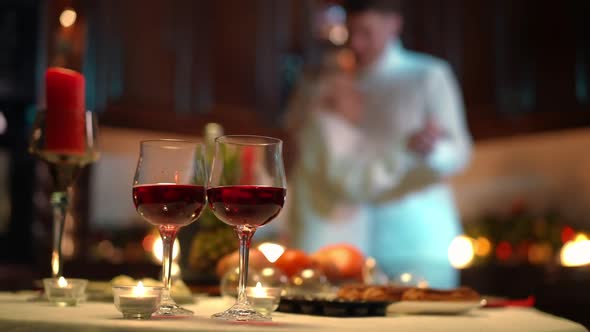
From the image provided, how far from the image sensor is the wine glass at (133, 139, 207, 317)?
972 millimetres

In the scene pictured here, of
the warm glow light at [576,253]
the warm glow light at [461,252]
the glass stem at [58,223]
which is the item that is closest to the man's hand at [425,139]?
the warm glow light at [461,252]

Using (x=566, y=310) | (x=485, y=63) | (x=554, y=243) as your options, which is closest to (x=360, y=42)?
(x=485, y=63)

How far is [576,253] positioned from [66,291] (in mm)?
2577

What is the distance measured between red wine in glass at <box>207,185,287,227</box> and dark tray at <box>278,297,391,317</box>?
143mm

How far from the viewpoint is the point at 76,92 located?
4.14ft

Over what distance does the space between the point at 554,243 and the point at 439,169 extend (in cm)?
108

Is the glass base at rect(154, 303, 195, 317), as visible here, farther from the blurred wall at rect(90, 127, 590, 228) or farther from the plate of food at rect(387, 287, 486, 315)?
the blurred wall at rect(90, 127, 590, 228)

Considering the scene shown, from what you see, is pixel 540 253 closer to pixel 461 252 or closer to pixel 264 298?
pixel 461 252

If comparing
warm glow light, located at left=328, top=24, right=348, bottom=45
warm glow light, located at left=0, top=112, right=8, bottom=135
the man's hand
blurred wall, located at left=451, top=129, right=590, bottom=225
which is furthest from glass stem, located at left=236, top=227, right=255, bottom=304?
blurred wall, located at left=451, top=129, right=590, bottom=225

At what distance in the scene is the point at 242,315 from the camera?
0.90 m

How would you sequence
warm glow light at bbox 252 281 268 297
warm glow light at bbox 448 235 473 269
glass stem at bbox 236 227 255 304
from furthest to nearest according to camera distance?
warm glow light at bbox 448 235 473 269, warm glow light at bbox 252 281 268 297, glass stem at bbox 236 227 255 304

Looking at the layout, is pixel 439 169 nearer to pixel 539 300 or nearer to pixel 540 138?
pixel 539 300

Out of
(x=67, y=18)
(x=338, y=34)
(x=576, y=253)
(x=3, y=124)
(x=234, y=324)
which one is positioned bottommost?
(x=234, y=324)

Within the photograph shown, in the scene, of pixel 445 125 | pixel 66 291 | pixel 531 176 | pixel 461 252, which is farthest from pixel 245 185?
pixel 531 176
